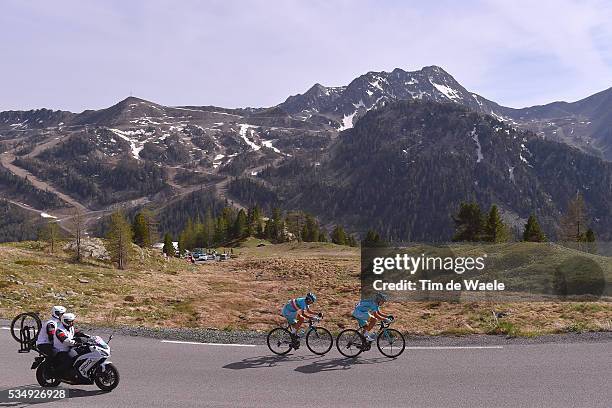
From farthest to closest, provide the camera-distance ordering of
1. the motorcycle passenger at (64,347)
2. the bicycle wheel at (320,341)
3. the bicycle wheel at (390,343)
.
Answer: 1. the bicycle wheel at (320,341)
2. the bicycle wheel at (390,343)
3. the motorcycle passenger at (64,347)

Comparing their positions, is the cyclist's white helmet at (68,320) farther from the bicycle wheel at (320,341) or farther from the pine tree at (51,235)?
the pine tree at (51,235)

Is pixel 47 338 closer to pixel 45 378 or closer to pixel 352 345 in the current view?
pixel 45 378

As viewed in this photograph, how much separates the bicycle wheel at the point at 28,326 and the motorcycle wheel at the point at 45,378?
3.27 ft

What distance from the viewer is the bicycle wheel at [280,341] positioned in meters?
15.8

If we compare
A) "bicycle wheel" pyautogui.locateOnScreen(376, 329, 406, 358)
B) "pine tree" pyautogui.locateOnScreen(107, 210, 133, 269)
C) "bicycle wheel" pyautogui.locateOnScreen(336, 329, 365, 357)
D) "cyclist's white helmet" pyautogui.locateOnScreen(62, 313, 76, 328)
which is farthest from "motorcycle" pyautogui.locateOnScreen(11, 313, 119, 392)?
"pine tree" pyautogui.locateOnScreen(107, 210, 133, 269)

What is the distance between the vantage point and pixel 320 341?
16938mm

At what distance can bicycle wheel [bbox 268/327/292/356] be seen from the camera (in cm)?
1583

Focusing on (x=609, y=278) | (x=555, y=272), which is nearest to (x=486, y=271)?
(x=555, y=272)

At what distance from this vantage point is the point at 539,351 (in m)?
15.3

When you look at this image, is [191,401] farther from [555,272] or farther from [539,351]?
[555,272]

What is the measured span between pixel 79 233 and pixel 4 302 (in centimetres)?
3276

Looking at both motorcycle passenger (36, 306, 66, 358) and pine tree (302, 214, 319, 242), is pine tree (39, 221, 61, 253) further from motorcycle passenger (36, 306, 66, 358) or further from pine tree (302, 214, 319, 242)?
pine tree (302, 214, 319, 242)

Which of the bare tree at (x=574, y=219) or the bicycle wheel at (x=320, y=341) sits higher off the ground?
the bare tree at (x=574, y=219)

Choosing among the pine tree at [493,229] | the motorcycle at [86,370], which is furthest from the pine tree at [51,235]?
the pine tree at [493,229]
